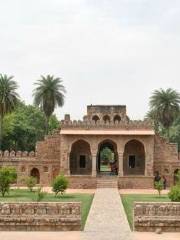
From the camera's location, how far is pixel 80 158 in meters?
A: 45.9

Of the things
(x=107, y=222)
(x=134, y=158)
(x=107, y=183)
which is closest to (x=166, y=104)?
(x=134, y=158)

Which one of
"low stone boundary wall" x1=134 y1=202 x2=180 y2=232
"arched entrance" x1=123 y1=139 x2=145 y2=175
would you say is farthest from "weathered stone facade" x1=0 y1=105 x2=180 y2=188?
"low stone boundary wall" x1=134 y1=202 x2=180 y2=232

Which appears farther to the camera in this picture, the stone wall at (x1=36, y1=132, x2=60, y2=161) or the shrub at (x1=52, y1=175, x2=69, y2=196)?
the stone wall at (x1=36, y1=132, x2=60, y2=161)

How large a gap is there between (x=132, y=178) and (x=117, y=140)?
3.27m

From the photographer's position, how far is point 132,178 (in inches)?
1638

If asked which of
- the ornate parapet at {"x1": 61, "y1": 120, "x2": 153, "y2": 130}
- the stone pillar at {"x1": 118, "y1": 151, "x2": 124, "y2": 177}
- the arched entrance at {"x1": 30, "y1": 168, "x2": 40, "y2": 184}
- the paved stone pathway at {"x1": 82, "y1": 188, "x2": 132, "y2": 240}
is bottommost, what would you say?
the paved stone pathway at {"x1": 82, "y1": 188, "x2": 132, "y2": 240}

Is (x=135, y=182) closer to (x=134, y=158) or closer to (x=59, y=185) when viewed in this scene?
(x=134, y=158)

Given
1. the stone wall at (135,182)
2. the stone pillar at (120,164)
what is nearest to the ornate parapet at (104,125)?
the stone pillar at (120,164)

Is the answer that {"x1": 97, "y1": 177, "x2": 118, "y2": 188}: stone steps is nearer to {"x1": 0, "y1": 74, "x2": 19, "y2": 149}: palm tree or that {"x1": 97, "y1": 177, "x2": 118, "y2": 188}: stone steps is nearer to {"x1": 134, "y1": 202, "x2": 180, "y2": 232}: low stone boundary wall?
{"x1": 0, "y1": 74, "x2": 19, "y2": 149}: palm tree

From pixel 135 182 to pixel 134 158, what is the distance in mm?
4388

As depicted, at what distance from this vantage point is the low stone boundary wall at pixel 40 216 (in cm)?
1889

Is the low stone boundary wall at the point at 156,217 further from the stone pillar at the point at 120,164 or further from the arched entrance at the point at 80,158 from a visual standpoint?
the arched entrance at the point at 80,158

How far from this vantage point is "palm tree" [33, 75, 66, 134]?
5353 cm

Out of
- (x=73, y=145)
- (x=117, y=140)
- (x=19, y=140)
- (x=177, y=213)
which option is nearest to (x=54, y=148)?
(x=73, y=145)
